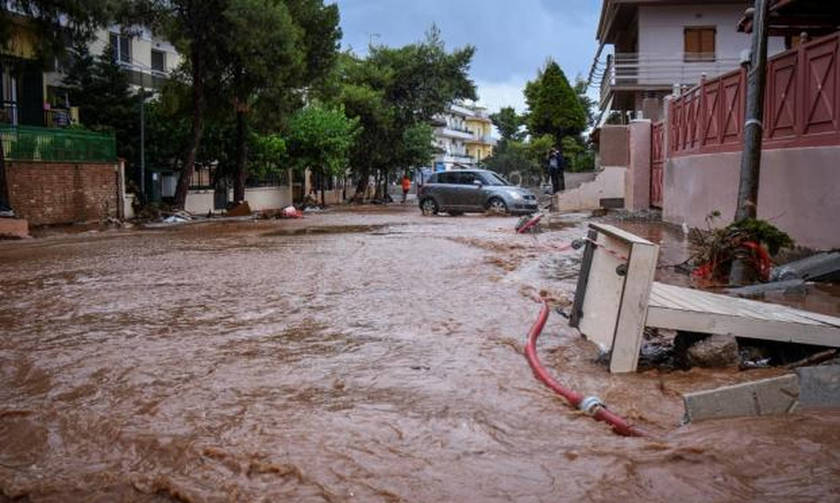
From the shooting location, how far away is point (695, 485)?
3.48 meters

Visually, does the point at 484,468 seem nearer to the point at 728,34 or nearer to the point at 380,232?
the point at 380,232

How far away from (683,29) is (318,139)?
15.6 meters

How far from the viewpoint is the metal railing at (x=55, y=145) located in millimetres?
20969

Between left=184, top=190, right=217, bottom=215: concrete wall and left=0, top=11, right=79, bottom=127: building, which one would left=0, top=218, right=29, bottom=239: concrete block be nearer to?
left=0, top=11, right=79, bottom=127: building

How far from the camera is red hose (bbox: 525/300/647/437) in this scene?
165 inches

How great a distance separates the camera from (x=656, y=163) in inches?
914

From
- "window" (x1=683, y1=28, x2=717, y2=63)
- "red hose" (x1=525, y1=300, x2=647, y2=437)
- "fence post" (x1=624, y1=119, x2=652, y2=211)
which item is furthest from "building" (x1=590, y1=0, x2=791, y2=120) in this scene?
"red hose" (x1=525, y1=300, x2=647, y2=437)

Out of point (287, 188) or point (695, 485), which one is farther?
point (287, 188)

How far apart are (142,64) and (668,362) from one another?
37.2 meters

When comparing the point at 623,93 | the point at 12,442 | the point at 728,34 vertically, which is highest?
the point at 728,34

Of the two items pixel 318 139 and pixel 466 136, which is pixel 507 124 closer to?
pixel 466 136

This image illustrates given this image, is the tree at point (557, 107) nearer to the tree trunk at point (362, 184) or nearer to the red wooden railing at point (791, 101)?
the tree trunk at point (362, 184)

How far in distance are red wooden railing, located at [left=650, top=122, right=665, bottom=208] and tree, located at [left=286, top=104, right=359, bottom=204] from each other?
1546 centimetres

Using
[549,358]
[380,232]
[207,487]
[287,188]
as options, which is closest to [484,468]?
[207,487]
